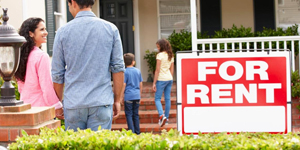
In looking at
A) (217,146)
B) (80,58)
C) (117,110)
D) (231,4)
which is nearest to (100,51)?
(80,58)

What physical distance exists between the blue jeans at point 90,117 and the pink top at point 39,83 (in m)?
0.50

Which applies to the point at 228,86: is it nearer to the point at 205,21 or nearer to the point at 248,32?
the point at 248,32

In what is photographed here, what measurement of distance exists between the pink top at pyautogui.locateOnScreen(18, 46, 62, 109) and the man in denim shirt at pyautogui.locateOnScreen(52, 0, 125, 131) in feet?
1.33

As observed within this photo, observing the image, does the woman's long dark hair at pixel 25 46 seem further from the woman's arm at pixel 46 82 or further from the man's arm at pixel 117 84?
the man's arm at pixel 117 84

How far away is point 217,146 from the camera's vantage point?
116 inches

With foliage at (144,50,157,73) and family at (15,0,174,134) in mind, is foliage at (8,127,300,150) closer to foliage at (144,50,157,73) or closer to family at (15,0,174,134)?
family at (15,0,174,134)

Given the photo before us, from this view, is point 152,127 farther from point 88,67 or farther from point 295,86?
point 88,67

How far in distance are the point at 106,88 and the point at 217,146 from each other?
46.1 inches

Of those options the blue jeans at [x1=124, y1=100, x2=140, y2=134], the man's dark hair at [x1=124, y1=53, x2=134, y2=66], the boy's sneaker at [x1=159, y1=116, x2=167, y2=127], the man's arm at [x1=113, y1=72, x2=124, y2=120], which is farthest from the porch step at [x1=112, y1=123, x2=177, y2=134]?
the man's arm at [x1=113, y1=72, x2=124, y2=120]

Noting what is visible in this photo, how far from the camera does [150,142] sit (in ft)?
9.87

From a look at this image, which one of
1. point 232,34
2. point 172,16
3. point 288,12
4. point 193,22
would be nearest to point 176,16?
point 172,16

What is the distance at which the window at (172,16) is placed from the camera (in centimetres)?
1246

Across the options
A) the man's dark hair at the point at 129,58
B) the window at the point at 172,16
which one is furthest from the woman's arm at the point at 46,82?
the window at the point at 172,16

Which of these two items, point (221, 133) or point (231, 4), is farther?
point (231, 4)
